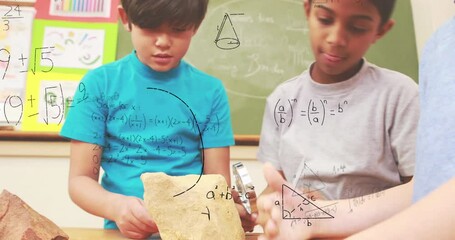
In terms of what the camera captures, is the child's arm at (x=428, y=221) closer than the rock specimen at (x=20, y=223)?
Yes

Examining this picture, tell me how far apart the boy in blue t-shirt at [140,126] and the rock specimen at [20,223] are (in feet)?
0.19

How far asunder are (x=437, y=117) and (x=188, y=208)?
0.21 m

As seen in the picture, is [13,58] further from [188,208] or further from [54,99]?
[188,208]

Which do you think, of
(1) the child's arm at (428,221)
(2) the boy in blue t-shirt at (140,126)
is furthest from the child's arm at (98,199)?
(1) the child's arm at (428,221)

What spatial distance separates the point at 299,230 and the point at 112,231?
19 centimetres

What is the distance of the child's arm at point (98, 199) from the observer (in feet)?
1.47

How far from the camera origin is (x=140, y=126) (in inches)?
17.7

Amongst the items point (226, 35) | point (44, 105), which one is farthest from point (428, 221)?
point (44, 105)

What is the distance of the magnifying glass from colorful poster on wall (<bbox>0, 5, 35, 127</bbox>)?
8.2 inches

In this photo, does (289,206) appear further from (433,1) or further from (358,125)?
(433,1)

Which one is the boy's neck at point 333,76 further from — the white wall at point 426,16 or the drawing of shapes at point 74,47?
the drawing of shapes at point 74,47

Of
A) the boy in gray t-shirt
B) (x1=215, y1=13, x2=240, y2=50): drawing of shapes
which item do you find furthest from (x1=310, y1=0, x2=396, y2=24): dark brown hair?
(x1=215, y1=13, x2=240, y2=50): drawing of shapes

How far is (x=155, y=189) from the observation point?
0.41m

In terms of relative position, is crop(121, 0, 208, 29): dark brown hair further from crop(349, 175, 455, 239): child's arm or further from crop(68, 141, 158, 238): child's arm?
crop(349, 175, 455, 239): child's arm
